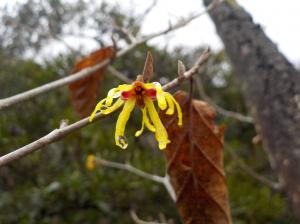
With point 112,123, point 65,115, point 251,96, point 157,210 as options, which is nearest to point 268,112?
point 251,96

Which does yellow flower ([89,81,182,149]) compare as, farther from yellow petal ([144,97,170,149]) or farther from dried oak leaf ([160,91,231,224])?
dried oak leaf ([160,91,231,224])

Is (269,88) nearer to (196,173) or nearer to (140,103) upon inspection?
(196,173)

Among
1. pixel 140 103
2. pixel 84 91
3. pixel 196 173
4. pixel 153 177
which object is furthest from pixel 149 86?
pixel 84 91

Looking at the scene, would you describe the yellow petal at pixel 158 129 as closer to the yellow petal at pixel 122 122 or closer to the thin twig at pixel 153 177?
the yellow petal at pixel 122 122

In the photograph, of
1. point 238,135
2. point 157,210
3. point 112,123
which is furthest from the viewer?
point 238,135

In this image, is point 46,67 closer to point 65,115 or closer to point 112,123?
point 112,123

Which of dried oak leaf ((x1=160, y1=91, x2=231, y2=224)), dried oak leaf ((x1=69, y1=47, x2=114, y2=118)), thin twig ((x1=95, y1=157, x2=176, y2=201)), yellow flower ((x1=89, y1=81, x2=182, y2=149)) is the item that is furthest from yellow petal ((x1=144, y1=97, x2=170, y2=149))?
dried oak leaf ((x1=69, y1=47, x2=114, y2=118))

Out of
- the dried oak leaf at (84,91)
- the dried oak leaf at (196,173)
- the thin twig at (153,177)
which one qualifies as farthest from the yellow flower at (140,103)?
the dried oak leaf at (84,91)
